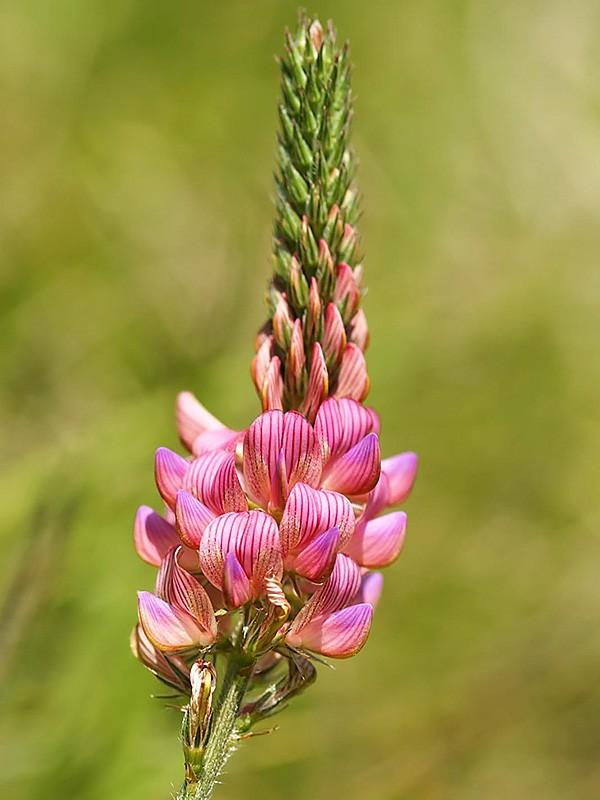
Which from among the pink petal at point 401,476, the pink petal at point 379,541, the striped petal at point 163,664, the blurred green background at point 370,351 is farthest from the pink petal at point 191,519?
the blurred green background at point 370,351

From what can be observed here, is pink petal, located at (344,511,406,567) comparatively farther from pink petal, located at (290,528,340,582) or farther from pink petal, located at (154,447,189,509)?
pink petal, located at (154,447,189,509)

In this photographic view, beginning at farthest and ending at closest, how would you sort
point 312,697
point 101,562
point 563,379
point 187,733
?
point 563,379
point 312,697
point 101,562
point 187,733

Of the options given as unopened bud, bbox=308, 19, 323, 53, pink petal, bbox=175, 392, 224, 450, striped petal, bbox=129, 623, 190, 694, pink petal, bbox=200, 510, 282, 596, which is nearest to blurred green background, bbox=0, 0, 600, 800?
pink petal, bbox=175, 392, 224, 450

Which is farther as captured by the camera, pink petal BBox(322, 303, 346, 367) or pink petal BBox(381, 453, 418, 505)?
pink petal BBox(381, 453, 418, 505)

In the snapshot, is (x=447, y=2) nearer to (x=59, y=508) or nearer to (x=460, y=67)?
(x=460, y=67)

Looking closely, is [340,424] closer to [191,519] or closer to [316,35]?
[191,519]

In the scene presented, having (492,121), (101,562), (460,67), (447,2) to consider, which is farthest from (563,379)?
(101,562)

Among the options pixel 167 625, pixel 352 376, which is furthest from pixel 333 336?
pixel 167 625

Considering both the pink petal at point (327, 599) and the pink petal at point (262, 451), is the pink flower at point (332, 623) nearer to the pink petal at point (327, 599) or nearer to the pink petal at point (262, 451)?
the pink petal at point (327, 599)
